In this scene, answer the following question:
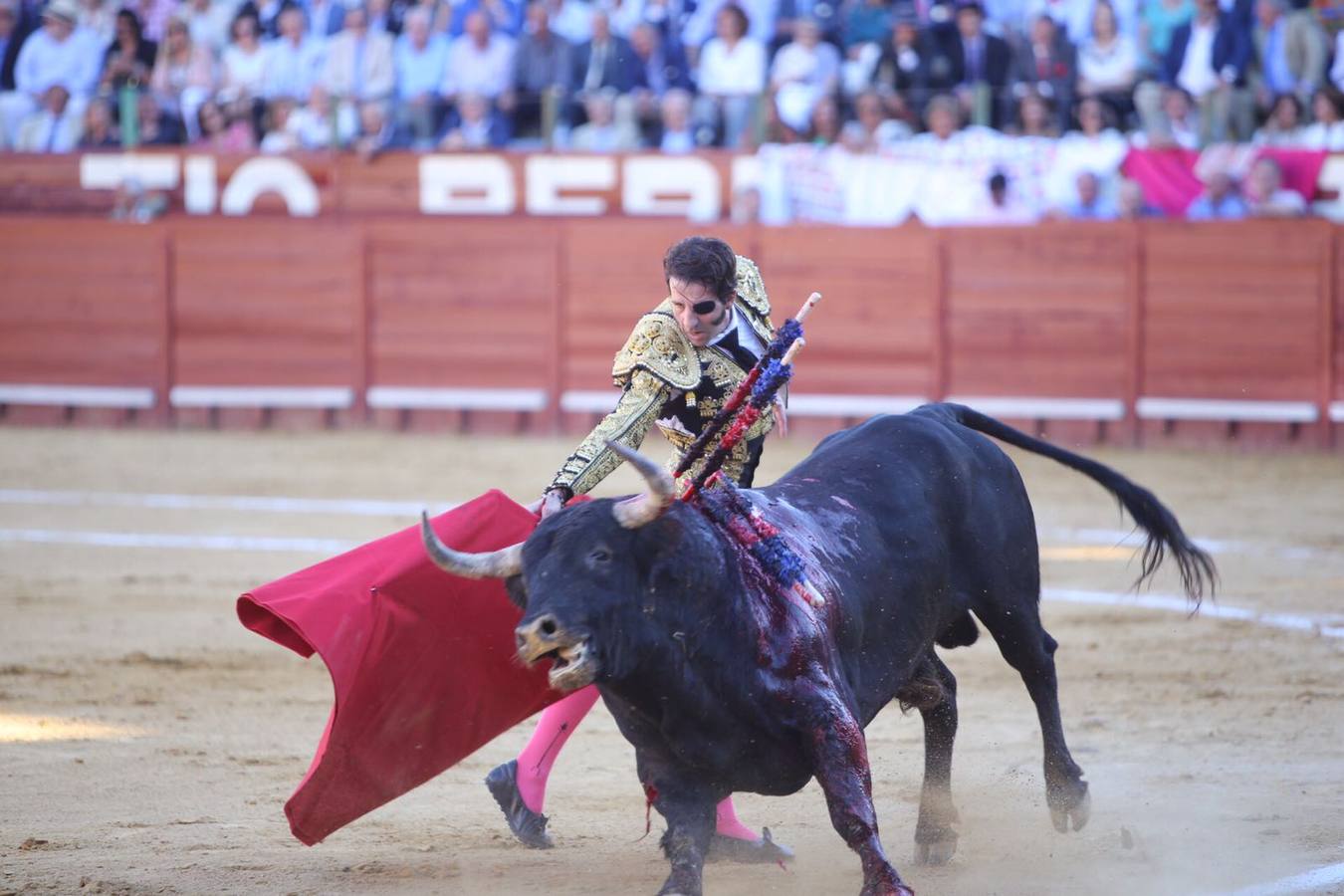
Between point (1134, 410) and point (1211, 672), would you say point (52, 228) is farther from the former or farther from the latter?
point (1211, 672)

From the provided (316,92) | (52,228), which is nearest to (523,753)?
(316,92)

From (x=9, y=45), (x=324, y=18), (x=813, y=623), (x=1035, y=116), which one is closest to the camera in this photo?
(x=813, y=623)

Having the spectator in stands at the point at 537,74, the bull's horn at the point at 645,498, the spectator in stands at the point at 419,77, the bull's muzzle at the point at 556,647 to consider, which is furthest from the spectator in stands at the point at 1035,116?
the bull's muzzle at the point at 556,647

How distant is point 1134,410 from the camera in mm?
10320

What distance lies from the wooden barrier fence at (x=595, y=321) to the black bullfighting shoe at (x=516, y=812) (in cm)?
716

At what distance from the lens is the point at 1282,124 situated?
31.4 ft

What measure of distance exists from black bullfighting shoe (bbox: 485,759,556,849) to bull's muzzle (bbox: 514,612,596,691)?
3.54 feet

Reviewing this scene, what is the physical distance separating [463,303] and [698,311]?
810 cm

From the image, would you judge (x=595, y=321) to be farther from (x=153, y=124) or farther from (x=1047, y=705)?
(x=1047, y=705)

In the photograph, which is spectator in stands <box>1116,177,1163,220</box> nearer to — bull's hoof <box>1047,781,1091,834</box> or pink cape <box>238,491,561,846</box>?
bull's hoof <box>1047,781,1091,834</box>

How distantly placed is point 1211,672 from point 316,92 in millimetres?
7642

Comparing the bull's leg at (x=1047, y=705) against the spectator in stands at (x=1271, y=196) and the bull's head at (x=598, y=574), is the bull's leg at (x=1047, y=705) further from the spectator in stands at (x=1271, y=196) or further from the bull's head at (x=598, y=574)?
Result: the spectator in stands at (x=1271, y=196)

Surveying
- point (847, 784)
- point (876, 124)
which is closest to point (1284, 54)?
point (876, 124)

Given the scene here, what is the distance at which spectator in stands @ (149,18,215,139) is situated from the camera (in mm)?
11945
